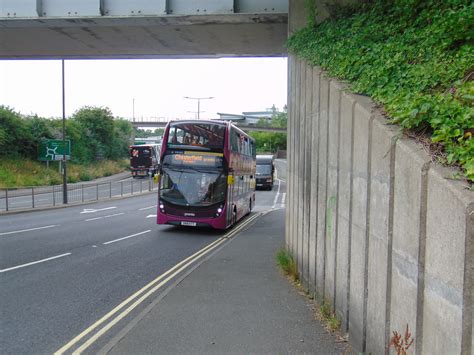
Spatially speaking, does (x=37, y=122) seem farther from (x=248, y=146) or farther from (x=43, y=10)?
(x=43, y=10)

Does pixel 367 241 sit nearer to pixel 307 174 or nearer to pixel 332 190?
pixel 332 190

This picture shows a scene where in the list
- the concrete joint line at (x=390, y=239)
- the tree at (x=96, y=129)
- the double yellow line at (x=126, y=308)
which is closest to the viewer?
the concrete joint line at (x=390, y=239)

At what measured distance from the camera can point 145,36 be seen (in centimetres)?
1260

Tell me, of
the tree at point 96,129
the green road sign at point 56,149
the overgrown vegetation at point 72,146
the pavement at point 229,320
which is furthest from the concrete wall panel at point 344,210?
the tree at point 96,129

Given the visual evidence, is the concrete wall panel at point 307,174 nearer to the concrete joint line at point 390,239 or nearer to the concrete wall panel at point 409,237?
the concrete joint line at point 390,239

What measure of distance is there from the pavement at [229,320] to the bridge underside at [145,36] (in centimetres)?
610

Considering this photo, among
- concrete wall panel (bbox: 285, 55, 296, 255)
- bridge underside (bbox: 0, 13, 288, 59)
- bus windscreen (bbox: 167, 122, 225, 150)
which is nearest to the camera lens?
concrete wall panel (bbox: 285, 55, 296, 255)

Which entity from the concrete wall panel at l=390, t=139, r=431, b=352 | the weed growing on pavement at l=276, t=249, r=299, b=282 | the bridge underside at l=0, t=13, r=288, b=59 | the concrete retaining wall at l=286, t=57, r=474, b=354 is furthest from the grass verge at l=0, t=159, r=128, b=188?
the concrete wall panel at l=390, t=139, r=431, b=352

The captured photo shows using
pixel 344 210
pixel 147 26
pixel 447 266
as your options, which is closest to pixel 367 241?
pixel 344 210

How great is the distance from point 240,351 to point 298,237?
3434mm

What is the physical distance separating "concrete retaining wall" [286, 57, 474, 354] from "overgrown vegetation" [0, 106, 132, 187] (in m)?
32.9

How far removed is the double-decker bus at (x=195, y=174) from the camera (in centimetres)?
1520

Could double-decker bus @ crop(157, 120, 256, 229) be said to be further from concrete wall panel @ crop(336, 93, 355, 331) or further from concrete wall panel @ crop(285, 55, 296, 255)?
concrete wall panel @ crop(336, 93, 355, 331)

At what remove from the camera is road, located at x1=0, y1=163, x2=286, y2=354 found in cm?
553
